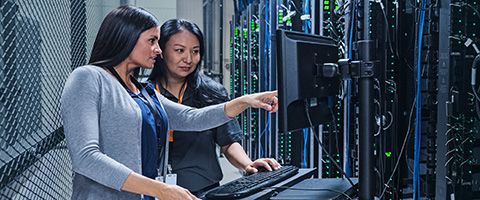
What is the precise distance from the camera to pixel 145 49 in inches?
66.4

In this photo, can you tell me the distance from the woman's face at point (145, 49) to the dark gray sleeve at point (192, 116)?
291 millimetres

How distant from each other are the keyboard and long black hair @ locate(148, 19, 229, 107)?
50 centimetres

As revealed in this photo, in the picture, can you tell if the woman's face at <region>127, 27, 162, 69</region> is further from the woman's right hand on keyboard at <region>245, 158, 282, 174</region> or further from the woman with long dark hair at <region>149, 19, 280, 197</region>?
the woman's right hand on keyboard at <region>245, 158, 282, 174</region>

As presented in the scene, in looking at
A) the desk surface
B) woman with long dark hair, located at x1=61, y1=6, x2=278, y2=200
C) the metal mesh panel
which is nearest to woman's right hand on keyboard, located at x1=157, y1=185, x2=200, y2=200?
woman with long dark hair, located at x1=61, y1=6, x2=278, y2=200

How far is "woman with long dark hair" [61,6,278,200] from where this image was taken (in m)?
1.42

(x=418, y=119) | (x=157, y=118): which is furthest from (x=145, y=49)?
(x=418, y=119)

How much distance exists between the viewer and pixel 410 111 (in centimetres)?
346

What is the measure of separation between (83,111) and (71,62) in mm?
1162

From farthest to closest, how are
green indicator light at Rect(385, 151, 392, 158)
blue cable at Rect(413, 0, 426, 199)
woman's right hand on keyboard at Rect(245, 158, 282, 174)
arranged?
green indicator light at Rect(385, 151, 392, 158)
blue cable at Rect(413, 0, 426, 199)
woman's right hand on keyboard at Rect(245, 158, 282, 174)

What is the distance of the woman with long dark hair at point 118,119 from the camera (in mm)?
1417

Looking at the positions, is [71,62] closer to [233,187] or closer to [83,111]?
[83,111]

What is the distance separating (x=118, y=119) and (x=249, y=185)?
45 cm

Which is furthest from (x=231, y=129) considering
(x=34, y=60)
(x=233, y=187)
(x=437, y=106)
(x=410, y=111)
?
(x=410, y=111)

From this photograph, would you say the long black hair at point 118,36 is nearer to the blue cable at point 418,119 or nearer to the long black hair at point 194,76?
the long black hair at point 194,76
